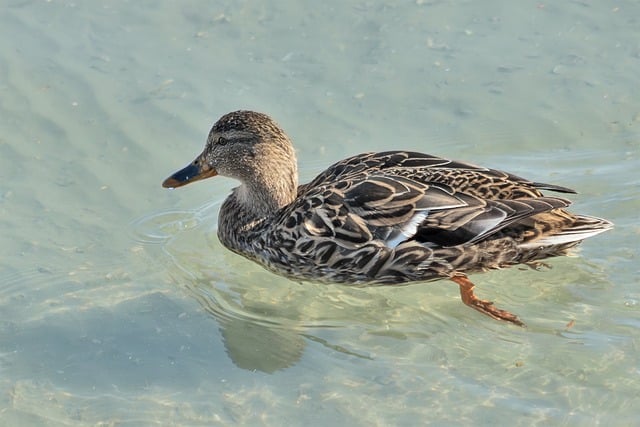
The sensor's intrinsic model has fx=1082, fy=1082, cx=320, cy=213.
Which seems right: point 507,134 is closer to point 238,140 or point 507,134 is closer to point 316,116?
point 316,116

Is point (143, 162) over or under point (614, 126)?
under

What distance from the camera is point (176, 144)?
9.05 meters

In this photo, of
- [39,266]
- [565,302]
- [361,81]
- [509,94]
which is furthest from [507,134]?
Result: [39,266]

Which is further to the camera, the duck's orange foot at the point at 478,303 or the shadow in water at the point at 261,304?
the duck's orange foot at the point at 478,303

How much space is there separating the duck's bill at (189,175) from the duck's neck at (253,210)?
1.03 ft

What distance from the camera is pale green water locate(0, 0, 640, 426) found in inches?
258

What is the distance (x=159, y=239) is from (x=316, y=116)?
6.45 feet

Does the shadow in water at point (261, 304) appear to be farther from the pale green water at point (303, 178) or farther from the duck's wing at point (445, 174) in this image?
the duck's wing at point (445, 174)

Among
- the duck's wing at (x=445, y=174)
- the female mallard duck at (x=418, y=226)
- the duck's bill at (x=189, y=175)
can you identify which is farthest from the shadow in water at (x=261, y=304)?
the duck's wing at (x=445, y=174)

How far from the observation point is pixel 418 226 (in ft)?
24.1

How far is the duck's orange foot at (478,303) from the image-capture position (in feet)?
23.5

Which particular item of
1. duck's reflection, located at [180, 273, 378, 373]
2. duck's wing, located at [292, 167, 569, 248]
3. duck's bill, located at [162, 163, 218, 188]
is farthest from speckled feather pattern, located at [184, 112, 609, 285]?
duck's bill, located at [162, 163, 218, 188]

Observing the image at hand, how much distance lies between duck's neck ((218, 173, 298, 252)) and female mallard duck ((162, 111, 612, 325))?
0.24 metres

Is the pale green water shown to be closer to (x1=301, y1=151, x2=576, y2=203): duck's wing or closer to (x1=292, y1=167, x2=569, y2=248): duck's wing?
(x1=292, y1=167, x2=569, y2=248): duck's wing
